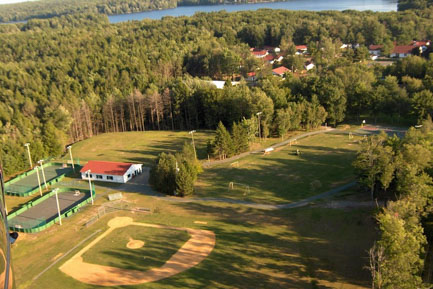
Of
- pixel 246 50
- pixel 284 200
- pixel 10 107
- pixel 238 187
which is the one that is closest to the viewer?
pixel 284 200

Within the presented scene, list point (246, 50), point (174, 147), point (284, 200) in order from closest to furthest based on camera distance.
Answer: point (284, 200) → point (174, 147) → point (246, 50)

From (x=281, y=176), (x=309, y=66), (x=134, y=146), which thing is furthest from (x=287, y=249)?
(x=309, y=66)

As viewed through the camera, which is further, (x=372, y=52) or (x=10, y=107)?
(x=372, y=52)

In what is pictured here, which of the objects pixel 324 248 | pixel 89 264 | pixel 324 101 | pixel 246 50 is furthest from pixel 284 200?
pixel 246 50

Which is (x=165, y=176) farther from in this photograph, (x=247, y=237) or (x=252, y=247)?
(x=252, y=247)

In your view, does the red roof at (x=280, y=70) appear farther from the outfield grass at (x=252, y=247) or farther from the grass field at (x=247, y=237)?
the outfield grass at (x=252, y=247)

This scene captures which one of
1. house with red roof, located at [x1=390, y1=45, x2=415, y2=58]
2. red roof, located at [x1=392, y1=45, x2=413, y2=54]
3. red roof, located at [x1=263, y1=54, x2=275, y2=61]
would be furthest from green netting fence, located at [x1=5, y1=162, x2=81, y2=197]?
red roof, located at [x1=392, y1=45, x2=413, y2=54]

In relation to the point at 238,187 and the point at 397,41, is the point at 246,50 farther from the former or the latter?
the point at 238,187

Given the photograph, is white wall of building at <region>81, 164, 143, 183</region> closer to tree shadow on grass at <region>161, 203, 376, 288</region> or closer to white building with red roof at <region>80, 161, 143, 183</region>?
white building with red roof at <region>80, 161, 143, 183</region>
